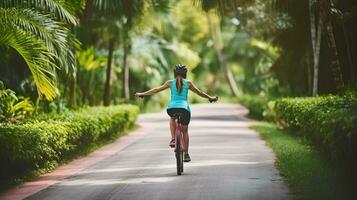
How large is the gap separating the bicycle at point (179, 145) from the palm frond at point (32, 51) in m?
2.79

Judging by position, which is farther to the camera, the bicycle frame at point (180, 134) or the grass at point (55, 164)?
the bicycle frame at point (180, 134)

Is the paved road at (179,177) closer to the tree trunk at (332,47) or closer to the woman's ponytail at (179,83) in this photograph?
the woman's ponytail at (179,83)

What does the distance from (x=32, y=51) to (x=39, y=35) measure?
89 centimetres

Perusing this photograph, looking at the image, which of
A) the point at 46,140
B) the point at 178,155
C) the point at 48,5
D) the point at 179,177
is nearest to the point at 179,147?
the point at 178,155

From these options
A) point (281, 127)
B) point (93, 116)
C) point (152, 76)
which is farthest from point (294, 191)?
point (152, 76)

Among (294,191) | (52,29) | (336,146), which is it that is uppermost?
(52,29)

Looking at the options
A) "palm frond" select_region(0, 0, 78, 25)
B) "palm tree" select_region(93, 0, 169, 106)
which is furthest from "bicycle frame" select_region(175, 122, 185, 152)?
"palm tree" select_region(93, 0, 169, 106)

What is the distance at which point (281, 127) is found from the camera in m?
24.5

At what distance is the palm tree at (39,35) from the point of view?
42.9ft

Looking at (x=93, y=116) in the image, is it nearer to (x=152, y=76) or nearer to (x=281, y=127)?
(x=281, y=127)

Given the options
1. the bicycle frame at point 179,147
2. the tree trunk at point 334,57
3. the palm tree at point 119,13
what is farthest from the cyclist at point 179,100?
the palm tree at point 119,13

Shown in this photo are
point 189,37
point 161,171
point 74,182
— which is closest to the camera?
point 74,182

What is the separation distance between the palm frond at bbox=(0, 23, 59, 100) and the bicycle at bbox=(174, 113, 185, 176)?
279 centimetres

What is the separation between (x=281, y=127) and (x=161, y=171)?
1272cm
